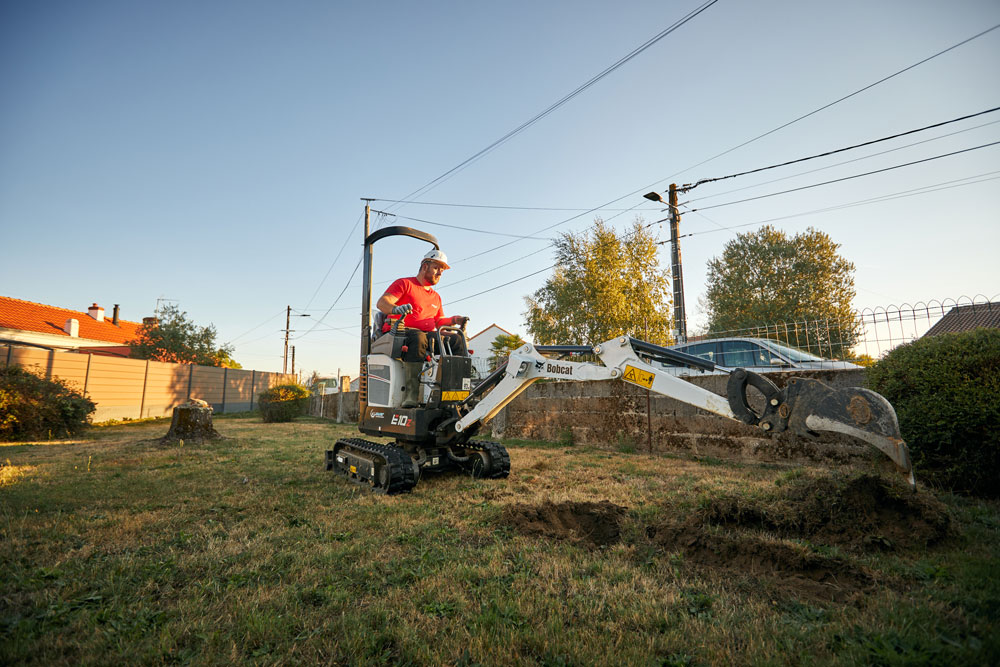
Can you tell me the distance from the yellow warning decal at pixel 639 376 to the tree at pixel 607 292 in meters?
18.6

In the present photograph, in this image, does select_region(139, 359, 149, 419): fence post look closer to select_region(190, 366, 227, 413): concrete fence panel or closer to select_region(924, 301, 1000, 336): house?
select_region(190, 366, 227, 413): concrete fence panel

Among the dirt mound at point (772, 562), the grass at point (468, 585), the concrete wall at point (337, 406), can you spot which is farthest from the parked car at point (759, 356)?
the concrete wall at point (337, 406)

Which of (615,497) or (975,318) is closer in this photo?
(615,497)

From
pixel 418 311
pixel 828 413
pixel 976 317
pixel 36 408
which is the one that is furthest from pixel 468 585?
pixel 36 408

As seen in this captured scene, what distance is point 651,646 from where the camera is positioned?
7.16 feet

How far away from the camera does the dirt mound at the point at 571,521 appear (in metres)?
3.85

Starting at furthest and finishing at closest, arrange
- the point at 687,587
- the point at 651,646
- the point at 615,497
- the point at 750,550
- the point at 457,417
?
the point at 457,417
the point at 615,497
the point at 750,550
the point at 687,587
the point at 651,646

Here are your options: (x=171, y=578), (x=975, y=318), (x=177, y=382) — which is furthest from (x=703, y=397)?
(x=177, y=382)

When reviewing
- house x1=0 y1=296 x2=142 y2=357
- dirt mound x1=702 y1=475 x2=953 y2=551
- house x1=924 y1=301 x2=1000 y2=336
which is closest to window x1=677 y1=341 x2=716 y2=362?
house x1=924 y1=301 x2=1000 y2=336

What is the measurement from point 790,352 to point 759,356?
0.52 metres

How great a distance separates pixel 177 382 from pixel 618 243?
2322 cm

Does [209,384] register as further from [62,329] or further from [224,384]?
[62,329]

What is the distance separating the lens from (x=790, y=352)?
27.0ft

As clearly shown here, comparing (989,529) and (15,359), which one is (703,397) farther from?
(15,359)
